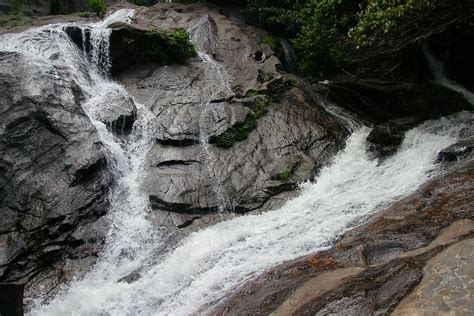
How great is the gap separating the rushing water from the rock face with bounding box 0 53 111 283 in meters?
0.70

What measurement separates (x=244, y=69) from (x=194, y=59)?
2.10m

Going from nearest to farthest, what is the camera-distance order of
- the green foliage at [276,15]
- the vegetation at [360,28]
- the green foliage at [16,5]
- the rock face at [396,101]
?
1. the vegetation at [360,28]
2. the rock face at [396,101]
3. the green foliage at [276,15]
4. the green foliage at [16,5]

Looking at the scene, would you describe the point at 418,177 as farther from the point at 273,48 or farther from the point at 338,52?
the point at 273,48

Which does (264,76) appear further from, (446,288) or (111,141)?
(446,288)

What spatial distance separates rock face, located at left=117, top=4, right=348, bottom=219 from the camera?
10977 millimetres

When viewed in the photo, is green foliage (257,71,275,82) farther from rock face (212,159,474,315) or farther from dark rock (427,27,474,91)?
rock face (212,159,474,315)

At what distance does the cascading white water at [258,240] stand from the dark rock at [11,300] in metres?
1.02

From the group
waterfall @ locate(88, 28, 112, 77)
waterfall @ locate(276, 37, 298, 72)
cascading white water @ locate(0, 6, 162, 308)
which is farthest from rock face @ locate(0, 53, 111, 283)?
waterfall @ locate(276, 37, 298, 72)

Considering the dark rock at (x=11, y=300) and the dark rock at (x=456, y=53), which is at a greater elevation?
the dark rock at (x=456, y=53)

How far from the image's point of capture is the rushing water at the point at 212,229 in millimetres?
7527

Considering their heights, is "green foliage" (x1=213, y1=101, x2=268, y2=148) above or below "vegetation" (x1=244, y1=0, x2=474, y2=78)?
below

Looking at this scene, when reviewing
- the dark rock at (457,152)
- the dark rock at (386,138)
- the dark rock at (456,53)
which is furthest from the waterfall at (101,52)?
the dark rock at (456,53)

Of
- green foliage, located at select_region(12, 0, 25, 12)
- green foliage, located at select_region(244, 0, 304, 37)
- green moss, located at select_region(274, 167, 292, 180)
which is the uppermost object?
green foliage, located at select_region(12, 0, 25, 12)

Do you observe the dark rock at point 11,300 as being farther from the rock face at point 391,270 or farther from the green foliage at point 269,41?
the green foliage at point 269,41
